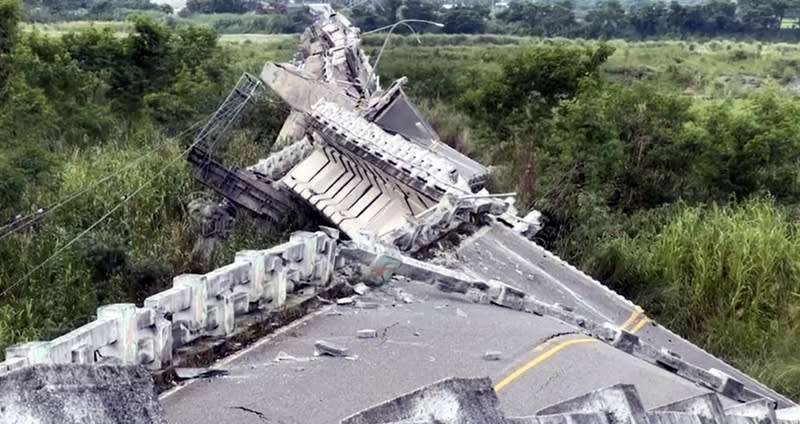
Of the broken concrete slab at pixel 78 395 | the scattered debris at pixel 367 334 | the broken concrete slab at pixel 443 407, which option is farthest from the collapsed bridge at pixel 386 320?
the broken concrete slab at pixel 78 395

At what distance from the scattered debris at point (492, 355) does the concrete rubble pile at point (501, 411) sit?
317 cm

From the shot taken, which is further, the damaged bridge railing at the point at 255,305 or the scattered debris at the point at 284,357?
the scattered debris at the point at 284,357

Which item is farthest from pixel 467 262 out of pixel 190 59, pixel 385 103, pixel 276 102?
pixel 190 59

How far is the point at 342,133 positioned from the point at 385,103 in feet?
12.6

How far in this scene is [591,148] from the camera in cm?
2050

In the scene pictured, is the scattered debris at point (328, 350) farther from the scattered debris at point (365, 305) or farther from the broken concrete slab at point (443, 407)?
the broken concrete slab at point (443, 407)

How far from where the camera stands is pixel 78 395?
3816mm

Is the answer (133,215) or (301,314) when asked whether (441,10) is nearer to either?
(133,215)

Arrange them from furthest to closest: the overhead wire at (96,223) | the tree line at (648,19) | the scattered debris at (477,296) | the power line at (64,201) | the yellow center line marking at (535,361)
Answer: the tree line at (648,19) → the power line at (64,201) → the overhead wire at (96,223) → the scattered debris at (477,296) → the yellow center line marking at (535,361)

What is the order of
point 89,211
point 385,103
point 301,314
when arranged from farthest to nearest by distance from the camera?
point 385,103 < point 89,211 < point 301,314

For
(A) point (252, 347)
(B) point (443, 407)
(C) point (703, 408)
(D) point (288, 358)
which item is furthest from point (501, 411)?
(A) point (252, 347)

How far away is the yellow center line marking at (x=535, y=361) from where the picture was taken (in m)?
8.57

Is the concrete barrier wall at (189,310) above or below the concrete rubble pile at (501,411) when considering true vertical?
below

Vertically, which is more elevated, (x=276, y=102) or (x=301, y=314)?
(x=301, y=314)
